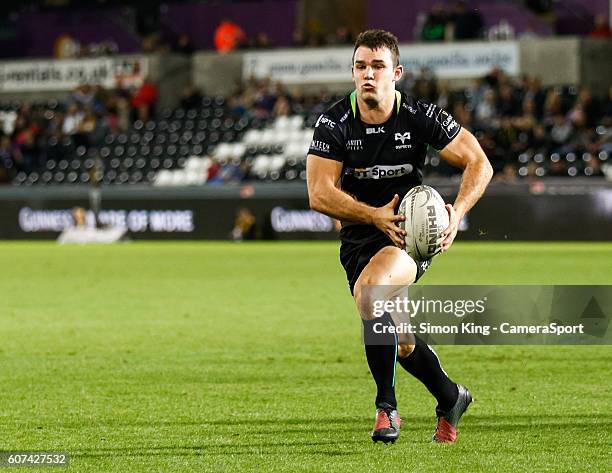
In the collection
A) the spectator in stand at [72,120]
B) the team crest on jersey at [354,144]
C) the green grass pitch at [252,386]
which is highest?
the team crest on jersey at [354,144]

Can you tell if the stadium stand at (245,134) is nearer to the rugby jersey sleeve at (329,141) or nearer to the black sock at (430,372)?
the black sock at (430,372)

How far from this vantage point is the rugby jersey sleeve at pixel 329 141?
7.29m

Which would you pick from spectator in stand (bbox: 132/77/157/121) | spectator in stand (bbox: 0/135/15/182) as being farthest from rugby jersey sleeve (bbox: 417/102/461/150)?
spectator in stand (bbox: 132/77/157/121)

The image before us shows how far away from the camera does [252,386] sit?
31.5 ft

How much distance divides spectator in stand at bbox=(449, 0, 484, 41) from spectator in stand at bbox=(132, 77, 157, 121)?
8.56 meters

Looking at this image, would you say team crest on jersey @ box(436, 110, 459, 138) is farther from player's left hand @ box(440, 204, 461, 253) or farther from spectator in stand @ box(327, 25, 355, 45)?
spectator in stand @ box(327, 25, 355, 45)

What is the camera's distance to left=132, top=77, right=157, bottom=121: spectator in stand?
38906mm

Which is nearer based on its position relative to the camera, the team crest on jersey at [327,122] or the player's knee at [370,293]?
the player's knee at [370,293]

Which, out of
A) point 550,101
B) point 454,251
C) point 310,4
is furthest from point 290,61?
point 454,251

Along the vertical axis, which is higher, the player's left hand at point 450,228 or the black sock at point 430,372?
the player's left hand at point 450,228

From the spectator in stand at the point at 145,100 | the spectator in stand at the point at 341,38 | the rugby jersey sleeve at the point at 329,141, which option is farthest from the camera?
the spectator in stand at the point at 145,100

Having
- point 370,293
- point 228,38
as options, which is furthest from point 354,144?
point 228,38

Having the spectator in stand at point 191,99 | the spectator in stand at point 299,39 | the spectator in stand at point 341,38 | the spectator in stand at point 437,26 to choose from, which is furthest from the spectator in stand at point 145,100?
the spectator in stand at point 437,26

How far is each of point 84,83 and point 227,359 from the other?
31116 millimetres
